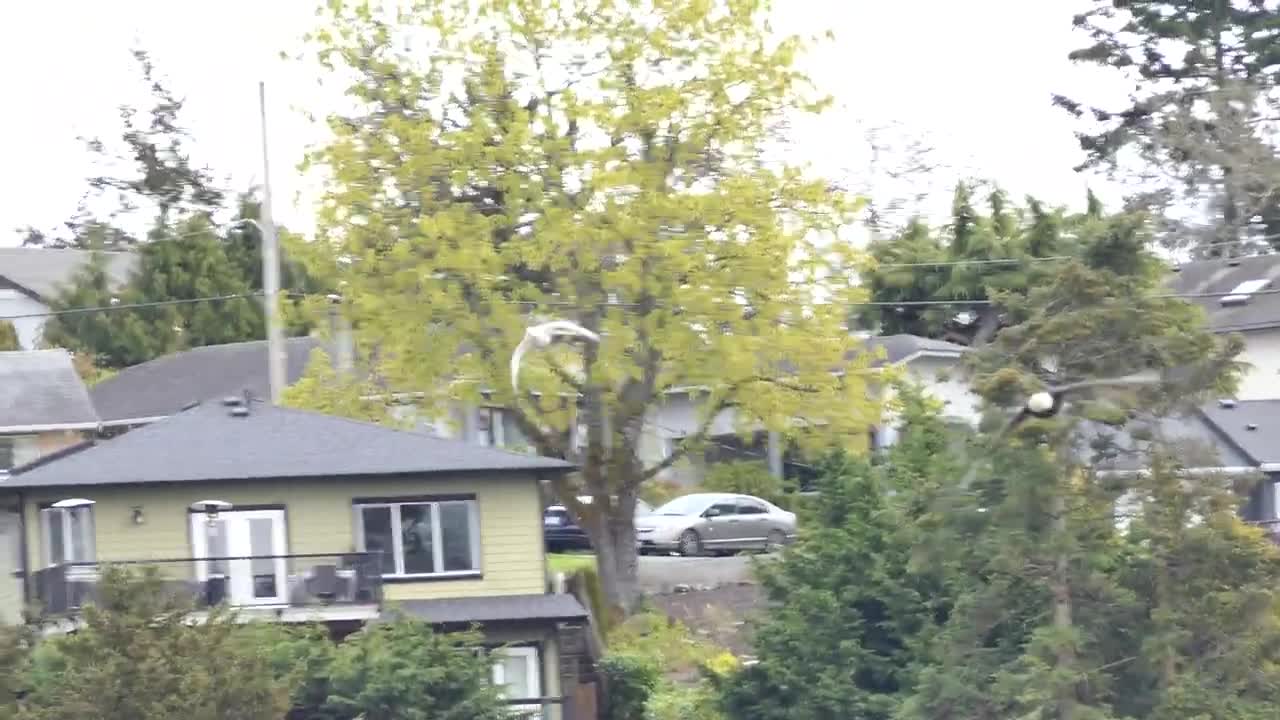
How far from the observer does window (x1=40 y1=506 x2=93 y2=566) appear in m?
25.1

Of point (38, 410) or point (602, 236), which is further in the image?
point (38, 410)

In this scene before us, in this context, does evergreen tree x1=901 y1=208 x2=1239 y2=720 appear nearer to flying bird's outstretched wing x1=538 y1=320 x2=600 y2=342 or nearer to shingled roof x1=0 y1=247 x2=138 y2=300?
flying bird's outstretched wing x1=538 y1=320 x2=600 y2=342

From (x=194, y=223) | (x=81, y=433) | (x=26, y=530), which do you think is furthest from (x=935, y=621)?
(x=194, y=223)

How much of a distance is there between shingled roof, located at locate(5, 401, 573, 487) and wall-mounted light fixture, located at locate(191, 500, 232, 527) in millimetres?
375

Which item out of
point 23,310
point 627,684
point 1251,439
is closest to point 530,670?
point 627,684

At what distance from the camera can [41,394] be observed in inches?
1609

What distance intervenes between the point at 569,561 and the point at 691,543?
2.99 metres

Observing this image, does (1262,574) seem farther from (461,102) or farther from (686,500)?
(686,500)

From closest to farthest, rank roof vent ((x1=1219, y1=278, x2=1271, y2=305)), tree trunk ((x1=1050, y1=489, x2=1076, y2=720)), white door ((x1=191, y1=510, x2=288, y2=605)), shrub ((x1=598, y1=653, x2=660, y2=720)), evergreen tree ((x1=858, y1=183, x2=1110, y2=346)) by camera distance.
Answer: tree trunk ((x1=1050, y1=489, x2=1076, y2=720)), white door ((x1=191, y1=510, x2=288, y2=605)), shrub ((x1=598, y1=653, x2=660, y2=720)), roof vent ((x1=1219, y1=278, x2=1271, y2=305)), evergreen tree ((x1=858, y1=183, x2=1110, y2=346))

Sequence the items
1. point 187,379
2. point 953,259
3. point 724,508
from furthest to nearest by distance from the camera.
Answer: point 953,259 < point 187,379 < point 724,508

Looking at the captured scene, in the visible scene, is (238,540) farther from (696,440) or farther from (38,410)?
(38,410)

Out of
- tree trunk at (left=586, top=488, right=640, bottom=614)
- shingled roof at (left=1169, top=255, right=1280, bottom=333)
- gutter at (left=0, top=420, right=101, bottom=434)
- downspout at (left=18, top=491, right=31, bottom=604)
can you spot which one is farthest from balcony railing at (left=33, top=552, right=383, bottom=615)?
shingled roof at (left=1169, top=255, right=1280, bottom=333)

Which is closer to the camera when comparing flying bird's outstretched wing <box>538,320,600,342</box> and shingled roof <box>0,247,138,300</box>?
flying bird's outstretched wing <box>538,320,600,342</box>

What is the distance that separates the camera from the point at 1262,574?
17750 millimetres
